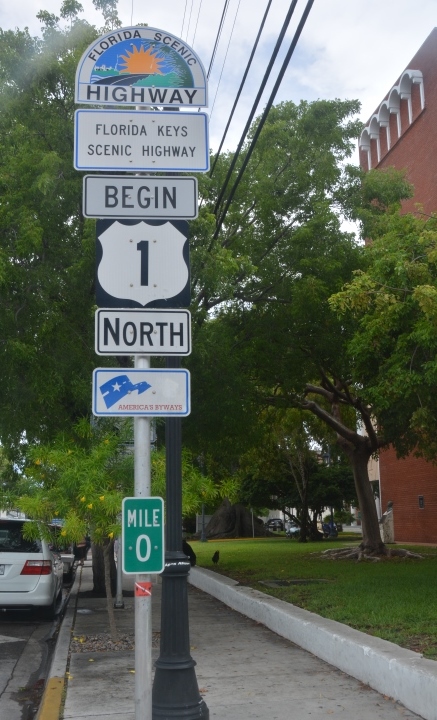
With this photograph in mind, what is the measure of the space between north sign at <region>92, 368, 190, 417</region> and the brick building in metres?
23.1

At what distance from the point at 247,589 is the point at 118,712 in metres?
6.83

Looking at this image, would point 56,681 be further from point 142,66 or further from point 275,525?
point 275,525

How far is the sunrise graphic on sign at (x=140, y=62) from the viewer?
5.74 meters

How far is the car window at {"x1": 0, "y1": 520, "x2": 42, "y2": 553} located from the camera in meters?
12.8

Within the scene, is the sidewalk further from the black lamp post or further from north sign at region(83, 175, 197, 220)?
north sign at region(83, 175, 197, 220)

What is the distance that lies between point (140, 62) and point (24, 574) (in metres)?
9.23

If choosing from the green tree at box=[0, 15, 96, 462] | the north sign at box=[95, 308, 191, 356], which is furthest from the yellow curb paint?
the green tree at box=[0, 15, 96, 462]

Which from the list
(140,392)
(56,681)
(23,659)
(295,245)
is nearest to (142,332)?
(140,392)

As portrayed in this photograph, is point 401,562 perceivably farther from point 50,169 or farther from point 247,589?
point 50,169

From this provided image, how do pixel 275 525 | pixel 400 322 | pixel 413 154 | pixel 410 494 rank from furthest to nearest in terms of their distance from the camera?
1. pixel 275 525
2. pixel 410 494
3. pixel 413 154
4. pixel 400 322

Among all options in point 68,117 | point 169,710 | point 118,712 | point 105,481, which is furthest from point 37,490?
point 68,117

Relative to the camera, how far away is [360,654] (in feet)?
24.7

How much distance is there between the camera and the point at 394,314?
1197 cm

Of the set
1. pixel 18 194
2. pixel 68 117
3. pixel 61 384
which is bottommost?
pixel 61 384
